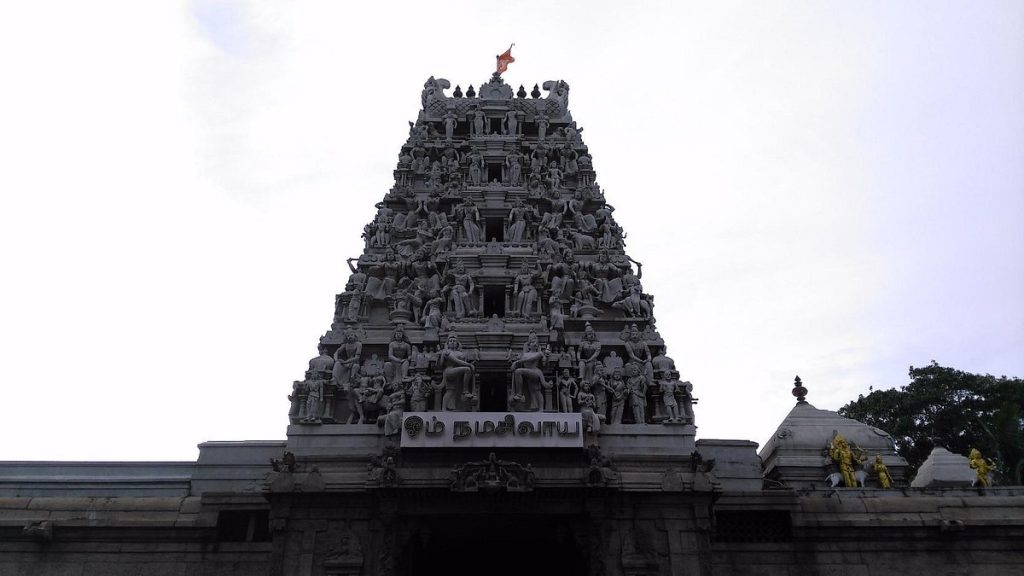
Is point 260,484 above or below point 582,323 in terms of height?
below

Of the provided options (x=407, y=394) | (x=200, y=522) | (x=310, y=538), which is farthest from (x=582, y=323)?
(x=200, y=522)

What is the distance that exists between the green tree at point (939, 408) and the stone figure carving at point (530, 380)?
2764 centimetres

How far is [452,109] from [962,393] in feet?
108

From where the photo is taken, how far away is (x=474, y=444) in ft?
59.9

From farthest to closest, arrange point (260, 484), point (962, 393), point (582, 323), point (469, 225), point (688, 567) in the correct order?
point (962, 393) < point (469, 225) < point (582, 323) < point (260, 484) < point (688, 567)

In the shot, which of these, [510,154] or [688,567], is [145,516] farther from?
[510,154]

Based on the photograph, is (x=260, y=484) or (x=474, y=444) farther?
(x=260, y=484)

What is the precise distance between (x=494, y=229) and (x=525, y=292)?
522 centimetres

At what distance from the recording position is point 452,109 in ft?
105

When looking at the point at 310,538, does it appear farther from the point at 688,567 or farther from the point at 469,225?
the point at 469,225

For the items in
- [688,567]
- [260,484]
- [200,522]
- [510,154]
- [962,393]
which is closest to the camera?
[688,567]

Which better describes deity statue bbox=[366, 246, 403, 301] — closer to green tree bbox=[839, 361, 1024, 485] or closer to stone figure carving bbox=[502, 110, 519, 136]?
stone figure carving bbox=[502, 110, 519, 136]

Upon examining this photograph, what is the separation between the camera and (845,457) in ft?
75.7

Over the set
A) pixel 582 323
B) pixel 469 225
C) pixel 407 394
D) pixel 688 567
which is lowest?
pixel 688 567
